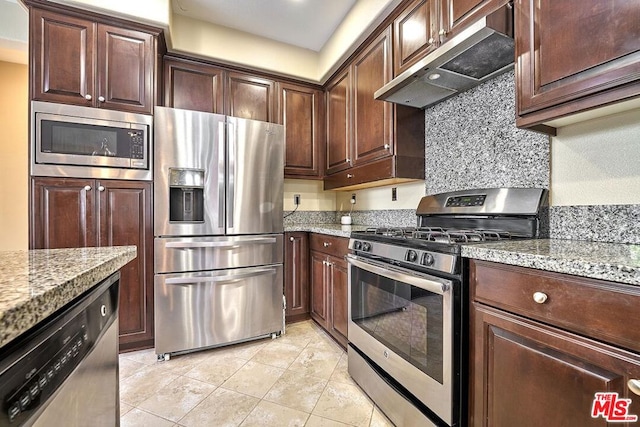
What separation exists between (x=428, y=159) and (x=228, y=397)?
79.0 inches

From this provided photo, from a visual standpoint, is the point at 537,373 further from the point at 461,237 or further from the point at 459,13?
the point at 459,13

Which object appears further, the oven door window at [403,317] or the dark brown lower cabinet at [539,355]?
the oven door window at [403,317]

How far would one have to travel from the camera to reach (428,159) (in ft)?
6.81

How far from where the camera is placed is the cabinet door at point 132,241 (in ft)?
6.61

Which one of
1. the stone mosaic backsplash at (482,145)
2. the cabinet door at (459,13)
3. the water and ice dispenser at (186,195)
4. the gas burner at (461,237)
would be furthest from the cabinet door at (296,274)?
the cabinet door at (459,13)

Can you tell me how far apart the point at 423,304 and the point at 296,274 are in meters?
1.51

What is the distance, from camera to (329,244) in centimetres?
225

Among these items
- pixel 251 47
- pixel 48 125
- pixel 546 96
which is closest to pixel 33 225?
pixel 48 125

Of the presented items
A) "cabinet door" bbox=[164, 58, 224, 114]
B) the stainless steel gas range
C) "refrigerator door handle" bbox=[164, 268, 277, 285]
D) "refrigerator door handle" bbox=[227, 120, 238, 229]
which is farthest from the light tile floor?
"cabinet door" bbox=[164, 58, 224, 114]

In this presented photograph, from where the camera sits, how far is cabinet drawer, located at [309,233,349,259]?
2066 mm

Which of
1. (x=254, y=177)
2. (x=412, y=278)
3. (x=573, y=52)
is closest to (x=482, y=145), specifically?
(x=573, y=52)

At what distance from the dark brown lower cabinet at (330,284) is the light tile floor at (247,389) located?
0.20m

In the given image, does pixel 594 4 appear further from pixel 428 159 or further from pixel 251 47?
pixel 251 47

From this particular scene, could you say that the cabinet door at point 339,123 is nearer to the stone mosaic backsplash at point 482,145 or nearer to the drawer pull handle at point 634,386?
the stone mosaic backsplash at point 482,145
